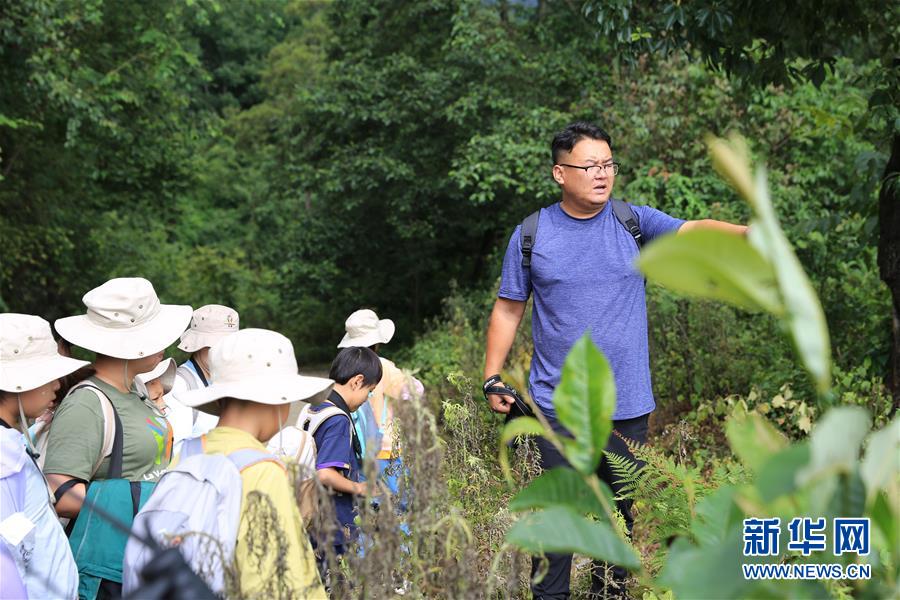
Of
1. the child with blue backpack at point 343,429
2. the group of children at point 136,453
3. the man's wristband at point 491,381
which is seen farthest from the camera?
the child with blue backpack at point 343,429

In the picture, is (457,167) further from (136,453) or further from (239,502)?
(239,502)

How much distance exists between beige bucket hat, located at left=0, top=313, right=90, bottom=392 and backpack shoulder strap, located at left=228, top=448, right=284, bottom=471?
89 centimetres

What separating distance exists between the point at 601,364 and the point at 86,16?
1337cm

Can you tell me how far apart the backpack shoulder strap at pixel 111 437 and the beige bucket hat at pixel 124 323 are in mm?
200

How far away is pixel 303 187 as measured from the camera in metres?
17.8

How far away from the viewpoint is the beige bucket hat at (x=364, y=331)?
5.19 metres

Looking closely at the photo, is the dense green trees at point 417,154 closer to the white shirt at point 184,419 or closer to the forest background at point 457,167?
the forest background at point 457,167

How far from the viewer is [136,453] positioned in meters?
3.07

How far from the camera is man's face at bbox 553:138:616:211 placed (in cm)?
362

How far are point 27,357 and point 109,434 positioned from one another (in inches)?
14.0

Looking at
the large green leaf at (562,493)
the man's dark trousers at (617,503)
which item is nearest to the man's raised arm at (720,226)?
the man's dark trousers at (617,503)

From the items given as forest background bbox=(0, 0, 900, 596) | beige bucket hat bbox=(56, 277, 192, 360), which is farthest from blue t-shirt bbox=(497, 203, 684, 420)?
beige bucket hat bbox=(56, 277, 192, 360)

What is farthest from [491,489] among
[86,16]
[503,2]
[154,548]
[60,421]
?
[503,2]

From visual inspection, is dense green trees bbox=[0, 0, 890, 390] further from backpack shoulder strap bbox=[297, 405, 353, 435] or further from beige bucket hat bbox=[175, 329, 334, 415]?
beige bucket hat bbox=[175, 329, 334, 415]
